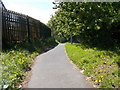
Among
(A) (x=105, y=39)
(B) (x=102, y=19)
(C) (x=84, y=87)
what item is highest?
(B) (x=102, y=19)

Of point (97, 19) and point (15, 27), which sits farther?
point (15, 27)

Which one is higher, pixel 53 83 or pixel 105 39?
pixel 105 39

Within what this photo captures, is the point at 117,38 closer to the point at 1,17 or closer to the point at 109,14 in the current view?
the point at 109,14

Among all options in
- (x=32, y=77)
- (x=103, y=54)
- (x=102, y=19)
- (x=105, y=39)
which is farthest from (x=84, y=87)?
(x=105, y=39)

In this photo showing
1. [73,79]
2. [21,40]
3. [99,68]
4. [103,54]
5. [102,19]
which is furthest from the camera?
[21,40]

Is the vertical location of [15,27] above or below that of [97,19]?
below

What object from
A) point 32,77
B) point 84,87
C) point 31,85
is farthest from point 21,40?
point 84,87

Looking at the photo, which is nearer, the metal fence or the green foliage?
the green foliage

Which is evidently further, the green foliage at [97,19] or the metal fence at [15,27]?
the metal fence at [15,27]

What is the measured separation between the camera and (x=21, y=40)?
11.8 meters

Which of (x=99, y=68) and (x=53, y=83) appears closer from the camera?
(x=53, y=83)

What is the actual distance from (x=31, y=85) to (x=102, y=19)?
19.0ft

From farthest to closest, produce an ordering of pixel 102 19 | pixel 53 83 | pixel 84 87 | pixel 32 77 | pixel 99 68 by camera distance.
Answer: pixel 102 19
pixel 99 68
pixel 32 77
pixel 53 83
pixel 84 87

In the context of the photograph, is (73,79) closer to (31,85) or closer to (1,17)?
(31,85)
